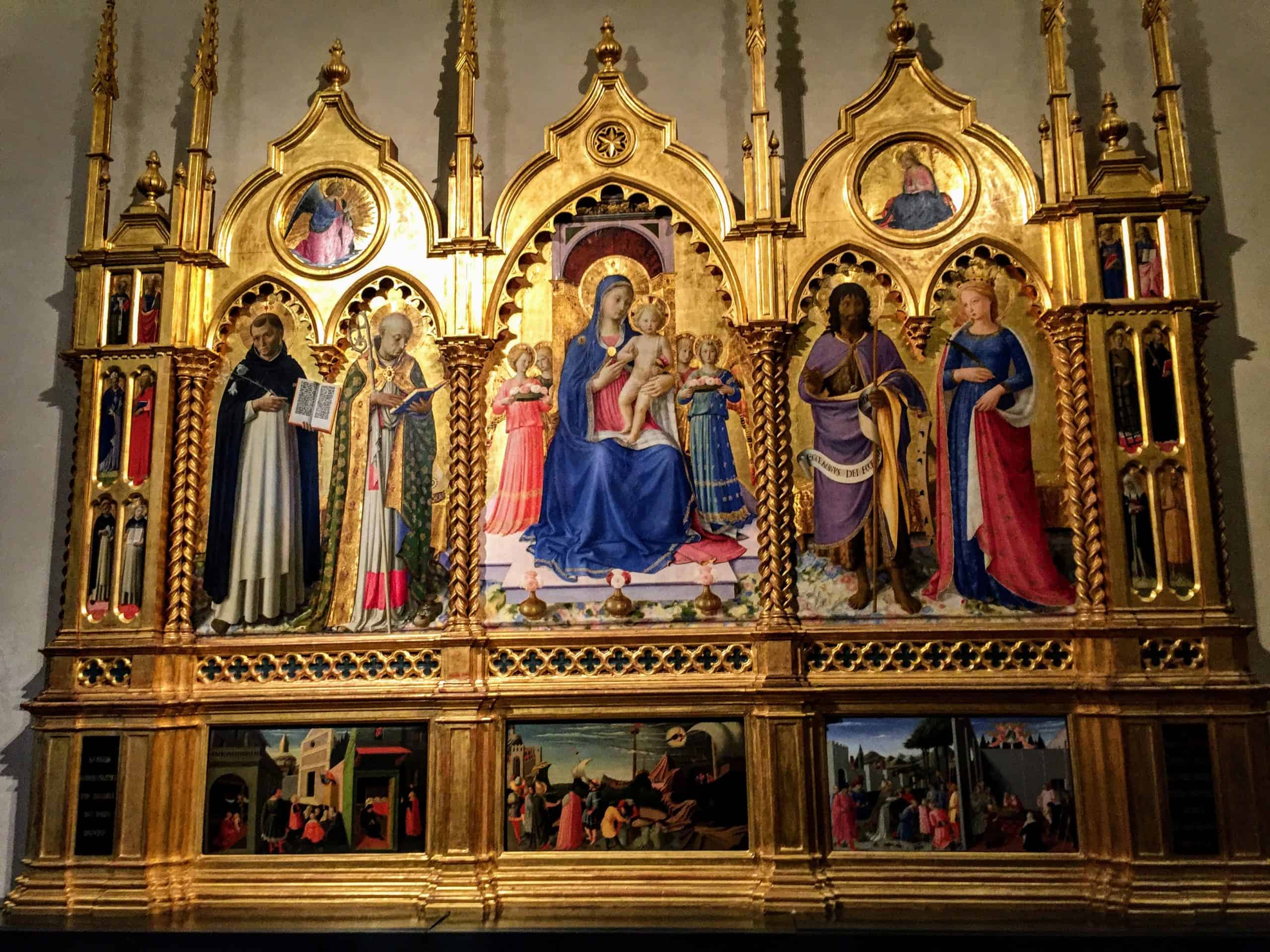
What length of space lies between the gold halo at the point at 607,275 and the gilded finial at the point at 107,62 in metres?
3.87

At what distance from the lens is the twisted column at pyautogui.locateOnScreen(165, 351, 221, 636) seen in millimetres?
8398

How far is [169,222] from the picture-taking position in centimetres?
888

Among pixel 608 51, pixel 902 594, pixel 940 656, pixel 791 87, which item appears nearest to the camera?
pixel 940 656

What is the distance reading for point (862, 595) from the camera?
8070 mm

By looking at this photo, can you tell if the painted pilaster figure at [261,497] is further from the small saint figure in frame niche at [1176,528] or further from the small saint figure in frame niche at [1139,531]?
the small saint figure in frame niche at [1176,528]

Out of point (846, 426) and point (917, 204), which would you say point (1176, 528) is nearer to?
point (846, 426)

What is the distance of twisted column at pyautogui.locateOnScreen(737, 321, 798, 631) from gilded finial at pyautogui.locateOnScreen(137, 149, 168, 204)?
4.44m

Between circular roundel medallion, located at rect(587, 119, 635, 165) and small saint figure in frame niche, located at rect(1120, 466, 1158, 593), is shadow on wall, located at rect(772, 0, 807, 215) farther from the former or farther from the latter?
small saint figure in frame niche, located at rect(1120, 466, 1158, 593)

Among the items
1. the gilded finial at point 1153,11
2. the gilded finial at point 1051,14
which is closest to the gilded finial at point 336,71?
the gilded finial at point 1051,14

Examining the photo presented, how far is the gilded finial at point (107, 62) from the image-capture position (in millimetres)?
8992

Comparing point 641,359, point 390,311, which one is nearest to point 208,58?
point 390,311

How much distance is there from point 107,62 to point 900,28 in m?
5.89

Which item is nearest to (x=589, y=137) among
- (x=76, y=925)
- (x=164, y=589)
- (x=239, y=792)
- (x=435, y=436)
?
(x=435, y=436)

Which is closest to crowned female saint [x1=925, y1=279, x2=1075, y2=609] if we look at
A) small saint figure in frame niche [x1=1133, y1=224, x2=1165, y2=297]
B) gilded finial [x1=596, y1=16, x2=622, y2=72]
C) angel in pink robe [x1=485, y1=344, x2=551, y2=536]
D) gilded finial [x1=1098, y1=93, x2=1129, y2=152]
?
small saint figure in frame niche [x1=1133, y1=224, x2=1165, y2=297]
